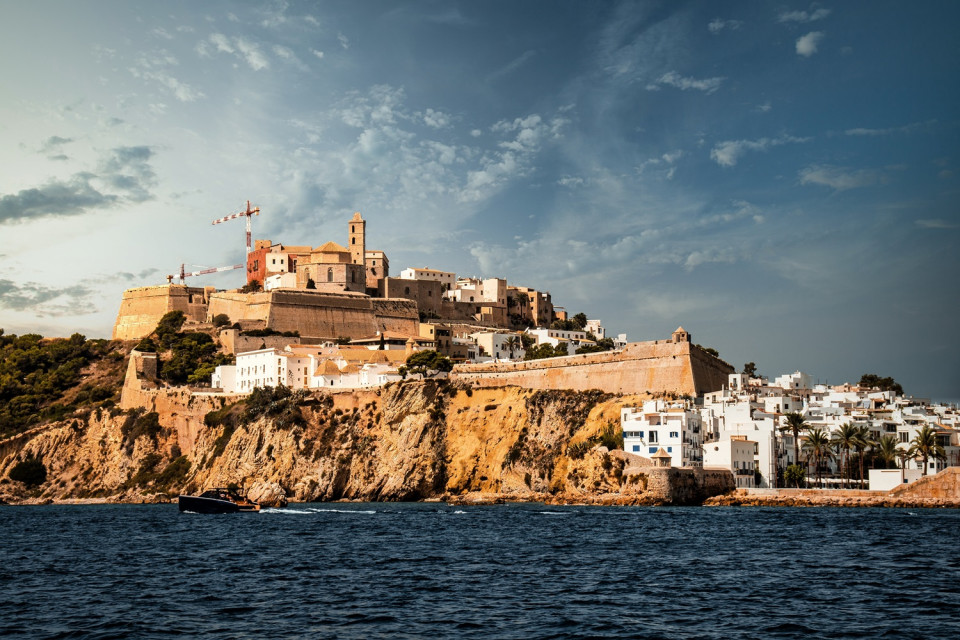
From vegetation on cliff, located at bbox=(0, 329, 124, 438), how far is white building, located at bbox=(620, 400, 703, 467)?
162 feet

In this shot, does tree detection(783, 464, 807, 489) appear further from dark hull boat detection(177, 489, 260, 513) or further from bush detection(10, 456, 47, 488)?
bush detection(10, 456, 47, 488)

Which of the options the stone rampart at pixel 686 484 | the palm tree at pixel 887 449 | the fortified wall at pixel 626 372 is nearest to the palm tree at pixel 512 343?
the fortified wall at pixel 626 372

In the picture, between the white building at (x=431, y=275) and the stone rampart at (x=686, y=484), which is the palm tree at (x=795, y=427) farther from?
the white building at (x=431, y=275)

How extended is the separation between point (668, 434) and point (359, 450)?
24354 mm

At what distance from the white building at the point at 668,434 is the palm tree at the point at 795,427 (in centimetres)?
646

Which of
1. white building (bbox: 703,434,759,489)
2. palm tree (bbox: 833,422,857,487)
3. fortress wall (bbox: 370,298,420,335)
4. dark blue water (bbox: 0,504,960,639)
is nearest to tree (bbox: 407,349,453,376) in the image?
fortress wall (bbox: 370,298,420,335)

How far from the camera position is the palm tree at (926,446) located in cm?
6081

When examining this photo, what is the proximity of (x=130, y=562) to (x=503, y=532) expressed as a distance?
15826 mm

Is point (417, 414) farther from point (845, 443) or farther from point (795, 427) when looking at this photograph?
point (845, 443)

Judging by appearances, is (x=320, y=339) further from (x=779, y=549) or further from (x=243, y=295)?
(x=779, y=549)

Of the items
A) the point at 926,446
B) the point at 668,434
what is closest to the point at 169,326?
the point at 668,434

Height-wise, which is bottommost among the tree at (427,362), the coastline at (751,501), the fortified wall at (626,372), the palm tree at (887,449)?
the coastline at (751,501)

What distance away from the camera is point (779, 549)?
36.8m

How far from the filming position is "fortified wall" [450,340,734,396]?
231ft
